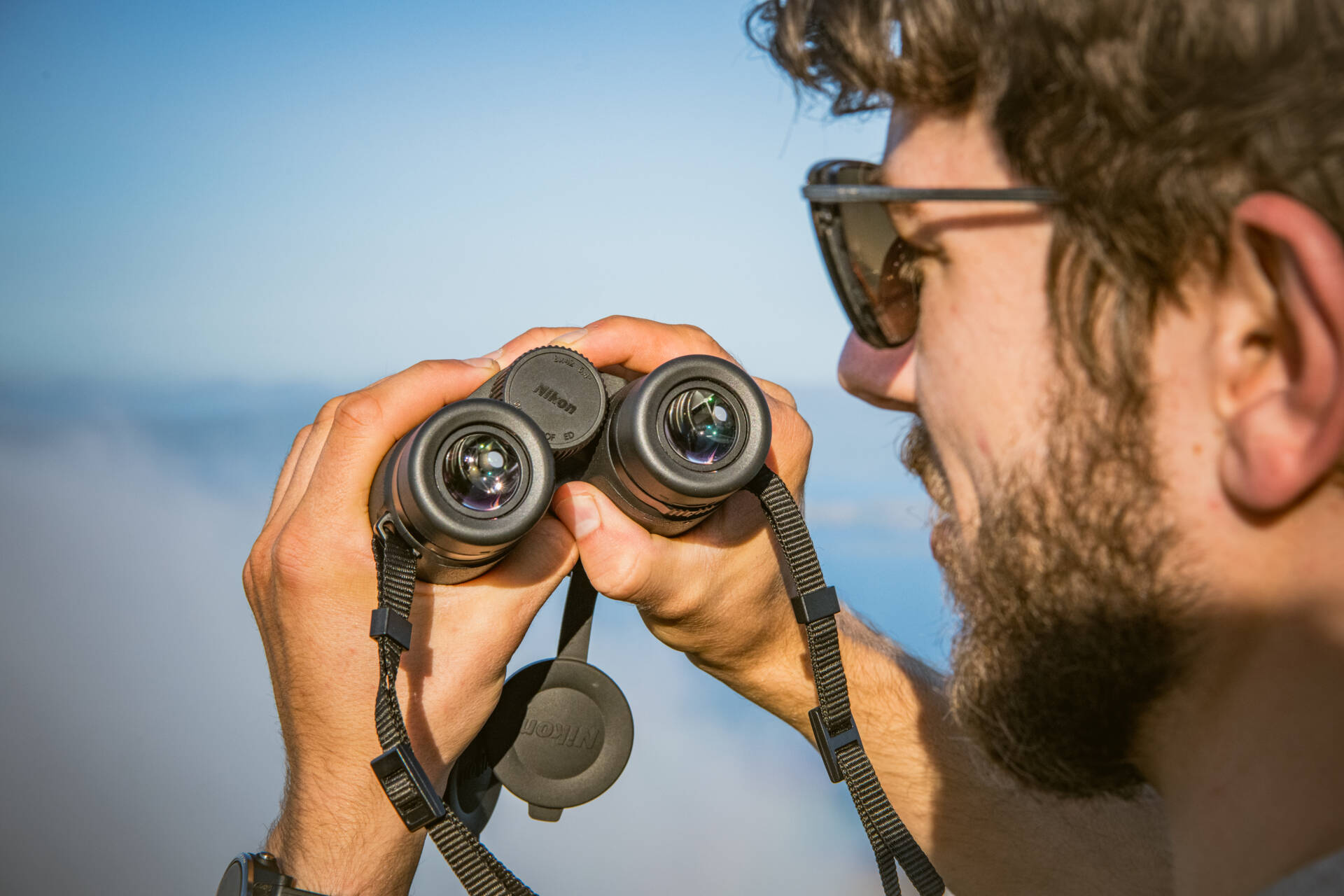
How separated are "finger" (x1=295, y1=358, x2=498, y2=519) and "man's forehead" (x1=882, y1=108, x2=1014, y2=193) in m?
0.89

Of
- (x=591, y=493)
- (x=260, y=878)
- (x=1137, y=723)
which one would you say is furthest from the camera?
(x=591, y=493)

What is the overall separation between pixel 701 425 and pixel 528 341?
49 centimetres

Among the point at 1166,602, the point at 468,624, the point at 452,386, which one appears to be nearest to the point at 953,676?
the point at 1166,602

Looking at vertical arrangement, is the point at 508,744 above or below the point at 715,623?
below

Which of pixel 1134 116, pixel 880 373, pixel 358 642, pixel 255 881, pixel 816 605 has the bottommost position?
pixel 255 881

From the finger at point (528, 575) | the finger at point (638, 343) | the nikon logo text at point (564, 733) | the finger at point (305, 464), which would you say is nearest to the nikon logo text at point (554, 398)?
the finger at point (638, 343)

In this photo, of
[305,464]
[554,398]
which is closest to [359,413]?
[305,464]

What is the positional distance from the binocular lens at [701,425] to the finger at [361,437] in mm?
468

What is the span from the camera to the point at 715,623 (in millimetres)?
1894

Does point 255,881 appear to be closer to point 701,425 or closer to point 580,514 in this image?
point 580,514

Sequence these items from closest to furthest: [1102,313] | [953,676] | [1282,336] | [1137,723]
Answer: [1282,336] < [1102,313] < [1137,723] < [953,676]

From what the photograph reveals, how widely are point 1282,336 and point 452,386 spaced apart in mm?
1281

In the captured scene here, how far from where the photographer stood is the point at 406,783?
1386 millimetres

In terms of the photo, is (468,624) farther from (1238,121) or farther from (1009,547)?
(1238,121)
